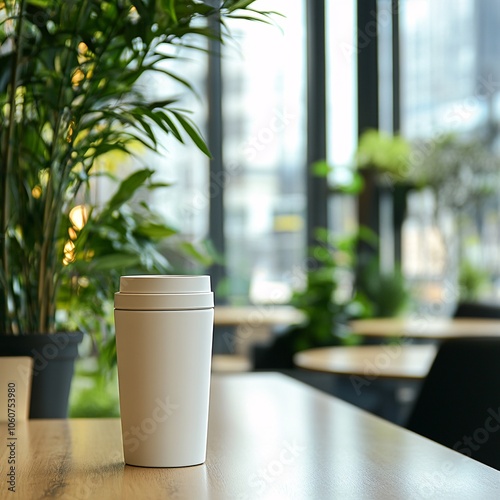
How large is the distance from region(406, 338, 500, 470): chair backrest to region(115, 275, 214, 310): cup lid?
83 cm

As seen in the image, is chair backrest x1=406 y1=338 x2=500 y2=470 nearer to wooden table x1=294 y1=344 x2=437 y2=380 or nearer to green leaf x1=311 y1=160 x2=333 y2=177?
wooden table x1=294 y1=344 x2=437 y2=380

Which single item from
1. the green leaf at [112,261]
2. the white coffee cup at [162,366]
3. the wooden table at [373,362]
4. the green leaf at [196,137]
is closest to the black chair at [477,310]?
the wooden table at [373,362]

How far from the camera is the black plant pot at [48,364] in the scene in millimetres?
1604

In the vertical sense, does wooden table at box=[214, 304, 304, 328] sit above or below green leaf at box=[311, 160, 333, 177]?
below

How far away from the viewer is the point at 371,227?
7078 millimetres

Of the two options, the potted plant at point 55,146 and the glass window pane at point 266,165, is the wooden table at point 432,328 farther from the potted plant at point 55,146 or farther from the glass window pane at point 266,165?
the potted plant at point 55,146

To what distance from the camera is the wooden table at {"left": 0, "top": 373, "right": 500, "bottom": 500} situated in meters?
1.05

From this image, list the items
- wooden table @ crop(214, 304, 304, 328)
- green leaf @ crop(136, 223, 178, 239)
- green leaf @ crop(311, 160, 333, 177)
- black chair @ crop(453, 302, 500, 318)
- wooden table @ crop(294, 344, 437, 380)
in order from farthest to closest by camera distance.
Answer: green leaf @ crop(311, 160, 333, 177) → wooden table @ crop(214, 304, 304, 328) → black chair @ crop(453, 302, 500, 318) → wooden table @ crop(294, 344, 437, 380) → green leaf @ crop(136, 223, 178, 239)

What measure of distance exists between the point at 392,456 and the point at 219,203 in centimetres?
640

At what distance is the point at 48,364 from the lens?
5.46 feet

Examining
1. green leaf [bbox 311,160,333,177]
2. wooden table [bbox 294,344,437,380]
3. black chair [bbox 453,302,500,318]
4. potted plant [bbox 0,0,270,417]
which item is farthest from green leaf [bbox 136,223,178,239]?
green leaf [bbox 311,160,333,177]

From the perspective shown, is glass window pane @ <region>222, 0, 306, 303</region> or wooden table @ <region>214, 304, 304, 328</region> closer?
wooden table @ <region>214, 304, 304, 328</region>

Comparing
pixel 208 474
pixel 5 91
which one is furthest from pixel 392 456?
pixel 5 91

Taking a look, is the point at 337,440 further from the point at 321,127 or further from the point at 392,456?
the point at 321,127
